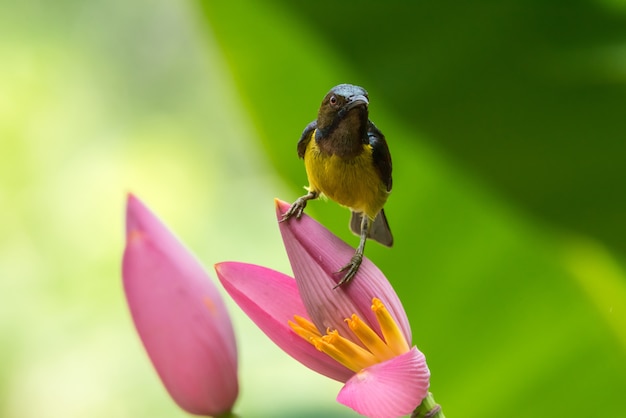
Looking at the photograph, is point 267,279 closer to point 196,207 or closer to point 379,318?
point 379,318

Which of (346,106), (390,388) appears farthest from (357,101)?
(390,388)

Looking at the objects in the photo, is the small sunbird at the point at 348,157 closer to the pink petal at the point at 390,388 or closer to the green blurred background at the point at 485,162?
the pink petal at the point at 390,388

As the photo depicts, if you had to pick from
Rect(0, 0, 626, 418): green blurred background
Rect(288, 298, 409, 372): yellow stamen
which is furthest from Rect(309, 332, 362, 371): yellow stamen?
Rect(0, 0, 626, 418): green blurred background

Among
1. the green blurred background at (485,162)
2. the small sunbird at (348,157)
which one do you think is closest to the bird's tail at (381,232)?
the small sunbird at (348,157)

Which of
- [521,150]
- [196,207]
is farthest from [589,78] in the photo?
[196,207]

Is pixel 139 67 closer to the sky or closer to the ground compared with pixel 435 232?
closer to the sky

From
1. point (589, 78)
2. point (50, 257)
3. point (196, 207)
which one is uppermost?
point (589, 78)

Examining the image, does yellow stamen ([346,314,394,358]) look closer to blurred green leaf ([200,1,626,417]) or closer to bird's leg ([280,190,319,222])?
bird's leg ([280,190,319,222])

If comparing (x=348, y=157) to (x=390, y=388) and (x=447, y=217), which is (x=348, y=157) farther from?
(x=447, y=217)
